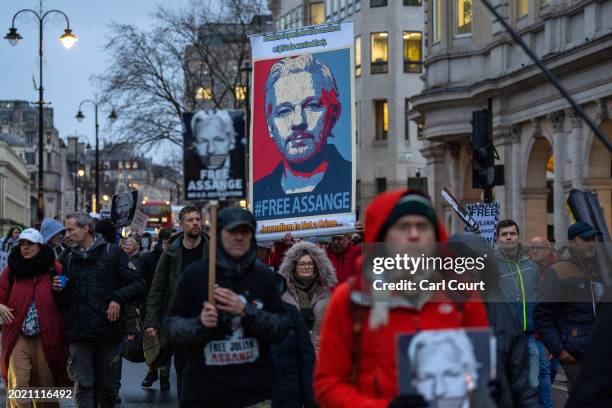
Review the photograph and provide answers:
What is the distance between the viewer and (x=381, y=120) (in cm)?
5978

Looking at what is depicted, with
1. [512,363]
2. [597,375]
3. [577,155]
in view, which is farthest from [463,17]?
[597,375]

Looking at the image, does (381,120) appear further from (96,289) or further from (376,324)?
(376,324)

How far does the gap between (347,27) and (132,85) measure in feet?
150

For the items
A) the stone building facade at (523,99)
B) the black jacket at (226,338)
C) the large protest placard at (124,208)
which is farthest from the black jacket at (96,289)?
the stone building facade at (523,99)

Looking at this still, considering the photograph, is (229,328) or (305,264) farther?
(305,264)

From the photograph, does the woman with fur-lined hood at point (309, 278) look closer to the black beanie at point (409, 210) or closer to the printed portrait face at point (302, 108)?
the printed portrait face at point (302, 108)

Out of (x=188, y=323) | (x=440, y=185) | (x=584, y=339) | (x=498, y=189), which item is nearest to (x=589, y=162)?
(x=498, y=189)

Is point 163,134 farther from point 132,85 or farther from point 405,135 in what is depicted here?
point 405,135

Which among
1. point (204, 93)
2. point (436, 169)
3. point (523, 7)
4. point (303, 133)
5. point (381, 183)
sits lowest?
point (303, 133)

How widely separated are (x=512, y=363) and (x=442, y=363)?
276cm

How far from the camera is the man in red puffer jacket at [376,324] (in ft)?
15.3

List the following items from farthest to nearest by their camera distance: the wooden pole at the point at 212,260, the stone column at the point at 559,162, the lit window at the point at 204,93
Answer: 1. the lit window at the point at 204,93
2. the stone column at the point at 559,162
3. the wooden pole at the point at 212,260

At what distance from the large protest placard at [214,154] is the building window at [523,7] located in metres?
27.1

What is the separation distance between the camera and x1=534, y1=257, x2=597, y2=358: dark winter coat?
10.0 m
